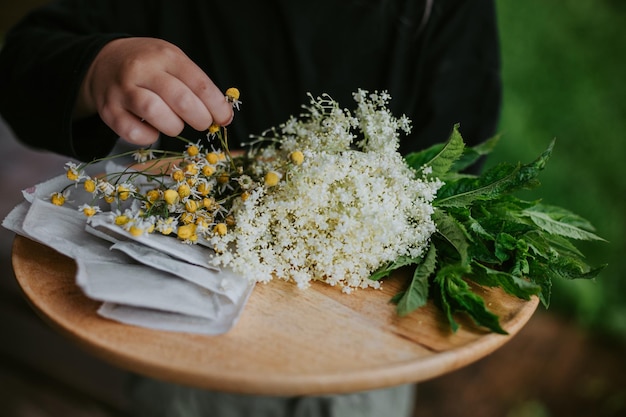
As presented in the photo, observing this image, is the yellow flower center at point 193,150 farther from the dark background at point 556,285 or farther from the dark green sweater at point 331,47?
the dark background at point 556,285

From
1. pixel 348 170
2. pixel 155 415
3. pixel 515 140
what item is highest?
pixel 348 170

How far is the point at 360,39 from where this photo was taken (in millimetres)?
1273

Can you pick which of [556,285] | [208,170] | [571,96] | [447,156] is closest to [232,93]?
[208,170]

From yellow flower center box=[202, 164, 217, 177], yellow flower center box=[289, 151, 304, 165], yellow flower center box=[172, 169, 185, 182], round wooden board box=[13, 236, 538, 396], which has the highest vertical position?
yellow flower center box=[289, 151, 304, 165]

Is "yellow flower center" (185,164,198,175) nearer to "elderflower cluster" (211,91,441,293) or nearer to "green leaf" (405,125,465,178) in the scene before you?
"elderflower cluster" (211,91,441,293)

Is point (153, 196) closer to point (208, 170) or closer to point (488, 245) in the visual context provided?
point (208, 170)

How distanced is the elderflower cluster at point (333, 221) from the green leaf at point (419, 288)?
0.02 m

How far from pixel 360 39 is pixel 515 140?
149 centimetres

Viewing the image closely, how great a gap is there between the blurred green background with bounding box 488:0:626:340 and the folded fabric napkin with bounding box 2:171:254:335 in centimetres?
211

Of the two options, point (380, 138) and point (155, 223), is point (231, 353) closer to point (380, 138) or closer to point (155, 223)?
point (155, 223)

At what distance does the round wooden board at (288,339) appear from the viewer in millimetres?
547

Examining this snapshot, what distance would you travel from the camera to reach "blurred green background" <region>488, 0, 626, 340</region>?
101 inches

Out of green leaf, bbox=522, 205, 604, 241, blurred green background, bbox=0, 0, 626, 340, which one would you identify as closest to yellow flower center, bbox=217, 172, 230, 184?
green leaf, bbox=522, 205, 604, 241

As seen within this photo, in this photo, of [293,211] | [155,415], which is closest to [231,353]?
[293,211]
